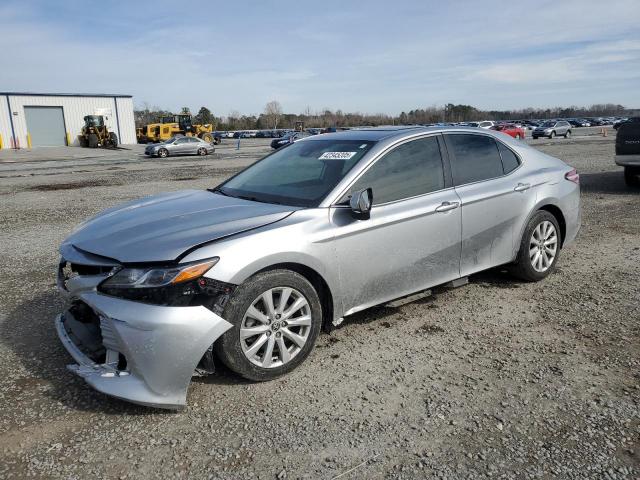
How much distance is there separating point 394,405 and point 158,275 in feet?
5.36

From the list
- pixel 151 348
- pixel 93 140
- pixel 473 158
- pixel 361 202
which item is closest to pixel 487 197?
pixel 473 158

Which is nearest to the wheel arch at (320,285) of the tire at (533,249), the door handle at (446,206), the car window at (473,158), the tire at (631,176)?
the door handle at (446,206)

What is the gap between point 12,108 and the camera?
44.2 meters

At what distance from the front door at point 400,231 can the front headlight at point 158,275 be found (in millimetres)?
1047

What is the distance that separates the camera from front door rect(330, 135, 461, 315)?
12.2ft

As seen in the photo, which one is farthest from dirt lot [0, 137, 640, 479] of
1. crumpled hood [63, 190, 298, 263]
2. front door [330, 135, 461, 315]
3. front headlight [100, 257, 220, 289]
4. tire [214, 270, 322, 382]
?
crumpled hood [63, 190, 298, 263]

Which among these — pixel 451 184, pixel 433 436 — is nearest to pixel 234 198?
pixel 451 184

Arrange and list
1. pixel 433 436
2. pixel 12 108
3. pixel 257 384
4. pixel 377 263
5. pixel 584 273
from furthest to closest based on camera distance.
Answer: pixel 12 108
pixel 584 273
pixel 377 263
pixel 257 384
pixel 433 436

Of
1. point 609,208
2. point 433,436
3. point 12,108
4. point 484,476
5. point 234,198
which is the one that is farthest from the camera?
point 12,108

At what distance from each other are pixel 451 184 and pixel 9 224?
27.9 feet

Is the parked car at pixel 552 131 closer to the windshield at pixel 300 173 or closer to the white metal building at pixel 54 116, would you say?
the white metal building at pixel 54 116

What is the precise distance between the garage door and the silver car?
48.6m

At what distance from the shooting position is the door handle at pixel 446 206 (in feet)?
13.9

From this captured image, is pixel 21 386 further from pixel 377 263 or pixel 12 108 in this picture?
pixel 12 108
